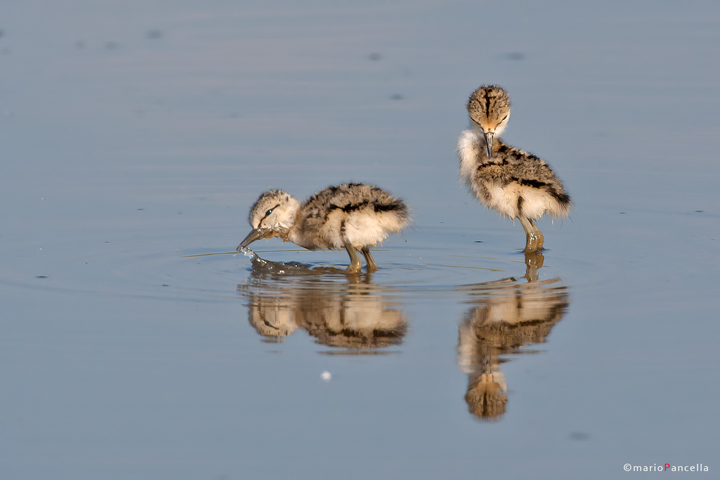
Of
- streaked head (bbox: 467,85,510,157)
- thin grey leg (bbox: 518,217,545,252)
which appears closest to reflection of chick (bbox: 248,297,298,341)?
thin grey leg (bbox: 518,217,545,252)

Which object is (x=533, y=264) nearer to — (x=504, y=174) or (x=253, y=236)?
(x=504, y=174)

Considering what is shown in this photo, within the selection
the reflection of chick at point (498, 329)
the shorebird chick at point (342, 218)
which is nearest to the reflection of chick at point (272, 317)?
the reflection of chick at point (498, 329)

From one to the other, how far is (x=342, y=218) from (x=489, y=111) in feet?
5.61

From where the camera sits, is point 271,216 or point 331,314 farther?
point 271,216

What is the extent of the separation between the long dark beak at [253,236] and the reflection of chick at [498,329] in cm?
194

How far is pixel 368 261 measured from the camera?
8.80m

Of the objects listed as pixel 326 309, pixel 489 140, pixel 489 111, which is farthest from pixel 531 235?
pixel 326 309

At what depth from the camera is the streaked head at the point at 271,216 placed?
29.4ft

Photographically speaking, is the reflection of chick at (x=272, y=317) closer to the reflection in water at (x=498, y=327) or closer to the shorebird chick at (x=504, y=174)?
the reflection in water at (x=498, y=327)

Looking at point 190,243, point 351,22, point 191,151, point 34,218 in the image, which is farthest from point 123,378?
point 351,22

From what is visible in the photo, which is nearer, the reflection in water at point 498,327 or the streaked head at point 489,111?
the reflection in water at point 498,327

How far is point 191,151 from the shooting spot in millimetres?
11602

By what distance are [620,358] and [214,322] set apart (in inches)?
92.2

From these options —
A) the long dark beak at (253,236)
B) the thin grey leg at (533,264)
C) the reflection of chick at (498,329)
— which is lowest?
the reflection of chick at (498,329)
